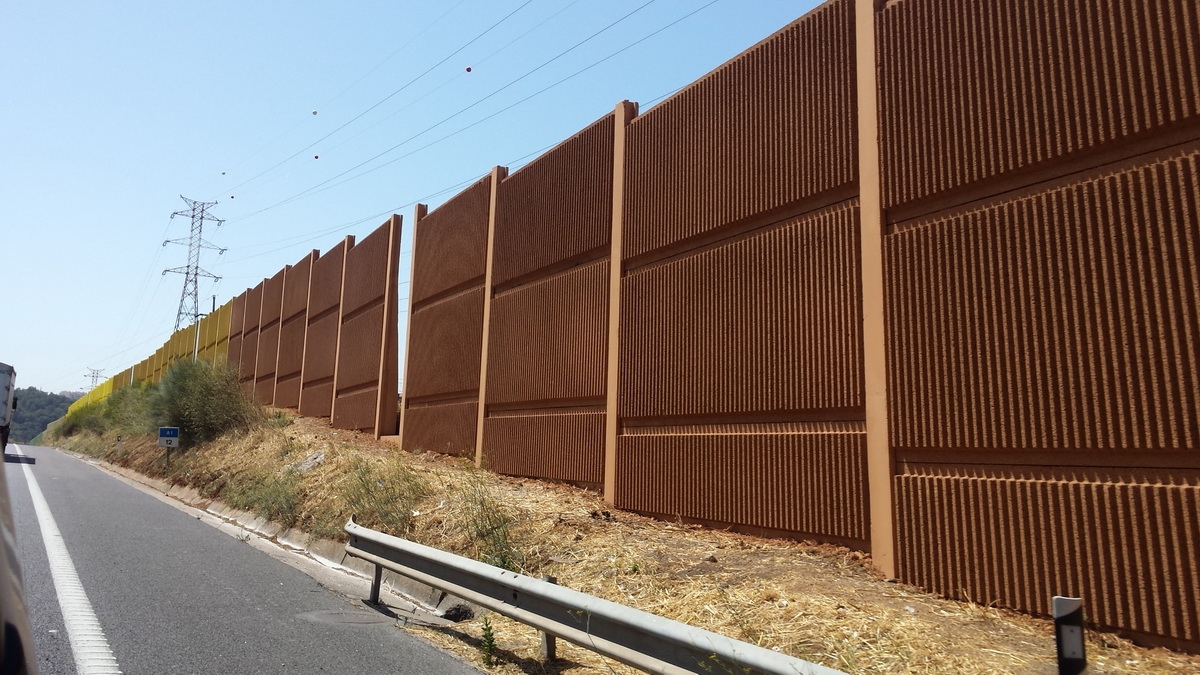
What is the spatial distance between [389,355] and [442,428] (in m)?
3.86

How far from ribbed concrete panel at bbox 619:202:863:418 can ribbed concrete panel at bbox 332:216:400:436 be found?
31.7 ft

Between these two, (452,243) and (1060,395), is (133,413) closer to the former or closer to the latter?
(452,243)

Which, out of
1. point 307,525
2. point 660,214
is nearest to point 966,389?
point 660,214

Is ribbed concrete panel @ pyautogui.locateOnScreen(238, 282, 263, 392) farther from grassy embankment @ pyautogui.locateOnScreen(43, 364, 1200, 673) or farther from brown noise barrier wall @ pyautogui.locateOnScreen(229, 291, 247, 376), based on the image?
grassy embankment @ pyautogui.locateOnScreen(43, 364, 1200, 673)

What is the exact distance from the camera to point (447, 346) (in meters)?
15.8

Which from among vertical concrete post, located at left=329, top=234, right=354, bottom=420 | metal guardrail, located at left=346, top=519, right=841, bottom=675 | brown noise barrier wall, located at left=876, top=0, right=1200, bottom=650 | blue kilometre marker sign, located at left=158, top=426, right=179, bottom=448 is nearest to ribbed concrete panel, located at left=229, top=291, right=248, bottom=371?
blue kilometre marker sign, located at left=158, top=426, right=179, bottom=448

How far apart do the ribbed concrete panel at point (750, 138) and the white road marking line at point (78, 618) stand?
256 inches

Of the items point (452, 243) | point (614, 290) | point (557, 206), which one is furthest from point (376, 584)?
point (452, 243)

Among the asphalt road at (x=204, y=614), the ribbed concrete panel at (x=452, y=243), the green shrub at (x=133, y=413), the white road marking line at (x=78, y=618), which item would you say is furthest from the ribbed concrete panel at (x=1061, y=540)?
the green shrub at (x=133, y=413)

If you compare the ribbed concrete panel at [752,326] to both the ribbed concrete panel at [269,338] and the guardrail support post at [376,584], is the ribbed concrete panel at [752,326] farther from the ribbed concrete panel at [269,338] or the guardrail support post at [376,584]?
the ribbed concrete panel at [269,338]

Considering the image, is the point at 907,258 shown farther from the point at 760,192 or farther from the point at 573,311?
the point at 573,311

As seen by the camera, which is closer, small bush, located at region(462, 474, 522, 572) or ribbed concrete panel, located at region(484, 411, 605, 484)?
small bush, located at region(462, 474, 522, 572)

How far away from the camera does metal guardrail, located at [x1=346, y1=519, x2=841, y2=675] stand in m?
4.02

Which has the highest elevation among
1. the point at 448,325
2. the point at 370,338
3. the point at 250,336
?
the point at 250,336
